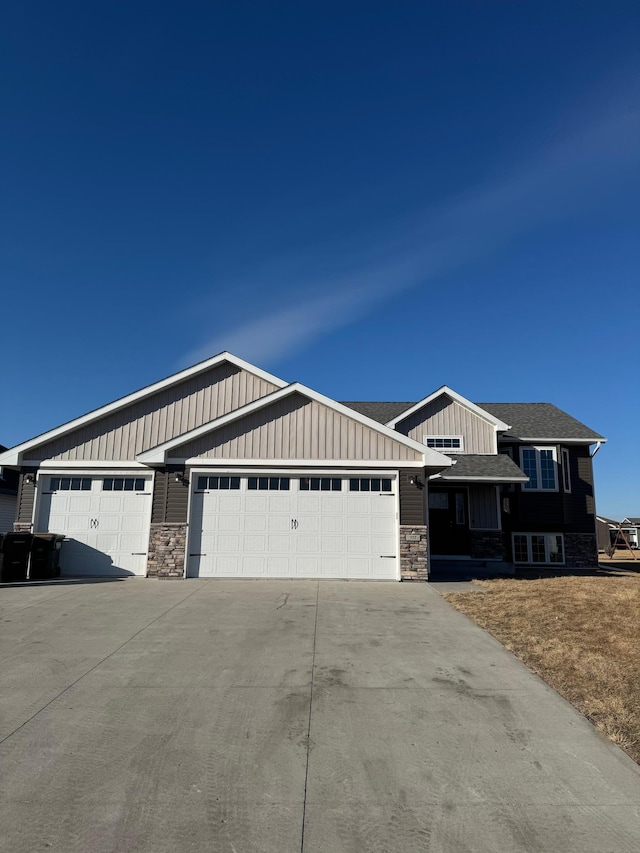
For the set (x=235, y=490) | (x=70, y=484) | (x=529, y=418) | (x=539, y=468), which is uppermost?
(x=529, y=418)

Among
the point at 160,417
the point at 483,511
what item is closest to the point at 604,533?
the point at 483,511

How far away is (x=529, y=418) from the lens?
2148 centimetres

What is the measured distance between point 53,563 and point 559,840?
13646mm

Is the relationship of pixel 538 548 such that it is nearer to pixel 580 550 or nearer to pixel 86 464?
pixel 580 550

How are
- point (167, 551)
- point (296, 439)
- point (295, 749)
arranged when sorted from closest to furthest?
point (295, 749) → point (167, 551) → point (296, 439)

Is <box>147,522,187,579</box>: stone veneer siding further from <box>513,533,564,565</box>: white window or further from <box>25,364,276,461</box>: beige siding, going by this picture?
<box>513,533,564,565</box>: white window

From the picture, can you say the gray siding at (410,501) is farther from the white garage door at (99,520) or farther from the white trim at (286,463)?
the white garage door at (99,520)

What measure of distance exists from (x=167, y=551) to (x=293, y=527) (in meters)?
3.43

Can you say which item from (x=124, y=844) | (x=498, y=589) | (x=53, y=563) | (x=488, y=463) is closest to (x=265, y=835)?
(x=124, y=844)

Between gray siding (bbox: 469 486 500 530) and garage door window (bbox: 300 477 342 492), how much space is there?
6.66 metres

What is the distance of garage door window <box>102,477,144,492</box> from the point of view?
47.6 ft

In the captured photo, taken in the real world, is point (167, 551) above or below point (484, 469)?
below

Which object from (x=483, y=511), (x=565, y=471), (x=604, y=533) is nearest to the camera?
(x=483, y=511)

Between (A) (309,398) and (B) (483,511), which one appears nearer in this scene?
(A) (309,398)
